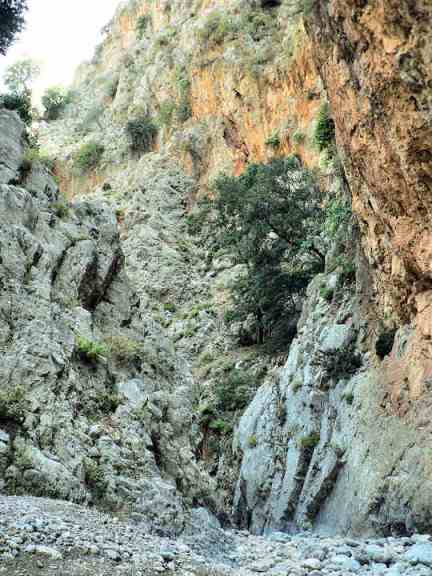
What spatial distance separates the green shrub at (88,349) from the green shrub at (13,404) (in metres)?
3.12

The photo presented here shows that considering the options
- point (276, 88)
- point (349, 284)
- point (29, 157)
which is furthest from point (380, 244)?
point (276, 88)

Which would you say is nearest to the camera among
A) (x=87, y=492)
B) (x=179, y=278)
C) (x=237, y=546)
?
(x=87, y=492)

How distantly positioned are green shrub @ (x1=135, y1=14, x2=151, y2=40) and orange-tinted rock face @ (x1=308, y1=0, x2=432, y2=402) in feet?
180

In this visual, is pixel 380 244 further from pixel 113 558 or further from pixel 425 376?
pixel 113 558

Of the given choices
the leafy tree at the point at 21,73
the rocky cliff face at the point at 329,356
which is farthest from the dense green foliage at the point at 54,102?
the rocky cliff face at the point at 329,356

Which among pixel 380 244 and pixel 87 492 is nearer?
pixel 87 492

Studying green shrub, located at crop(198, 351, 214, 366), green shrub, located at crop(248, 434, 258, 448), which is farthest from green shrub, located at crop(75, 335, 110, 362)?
green shrub, located at crop(198, 351, 214, 366)

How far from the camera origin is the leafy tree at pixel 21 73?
236 ft

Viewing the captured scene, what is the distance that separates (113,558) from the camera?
8.12 meters

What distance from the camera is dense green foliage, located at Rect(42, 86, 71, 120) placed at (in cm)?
7056

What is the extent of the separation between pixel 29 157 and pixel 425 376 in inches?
592

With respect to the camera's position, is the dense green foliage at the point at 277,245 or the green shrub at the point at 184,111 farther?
the green shrub at the point at 184,111

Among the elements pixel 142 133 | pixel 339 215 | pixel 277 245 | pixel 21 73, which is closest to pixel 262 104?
pixel 142 133

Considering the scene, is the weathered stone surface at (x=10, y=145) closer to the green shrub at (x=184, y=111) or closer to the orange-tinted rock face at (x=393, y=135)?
the orange-tinted rock face at (x=393, y=135)
